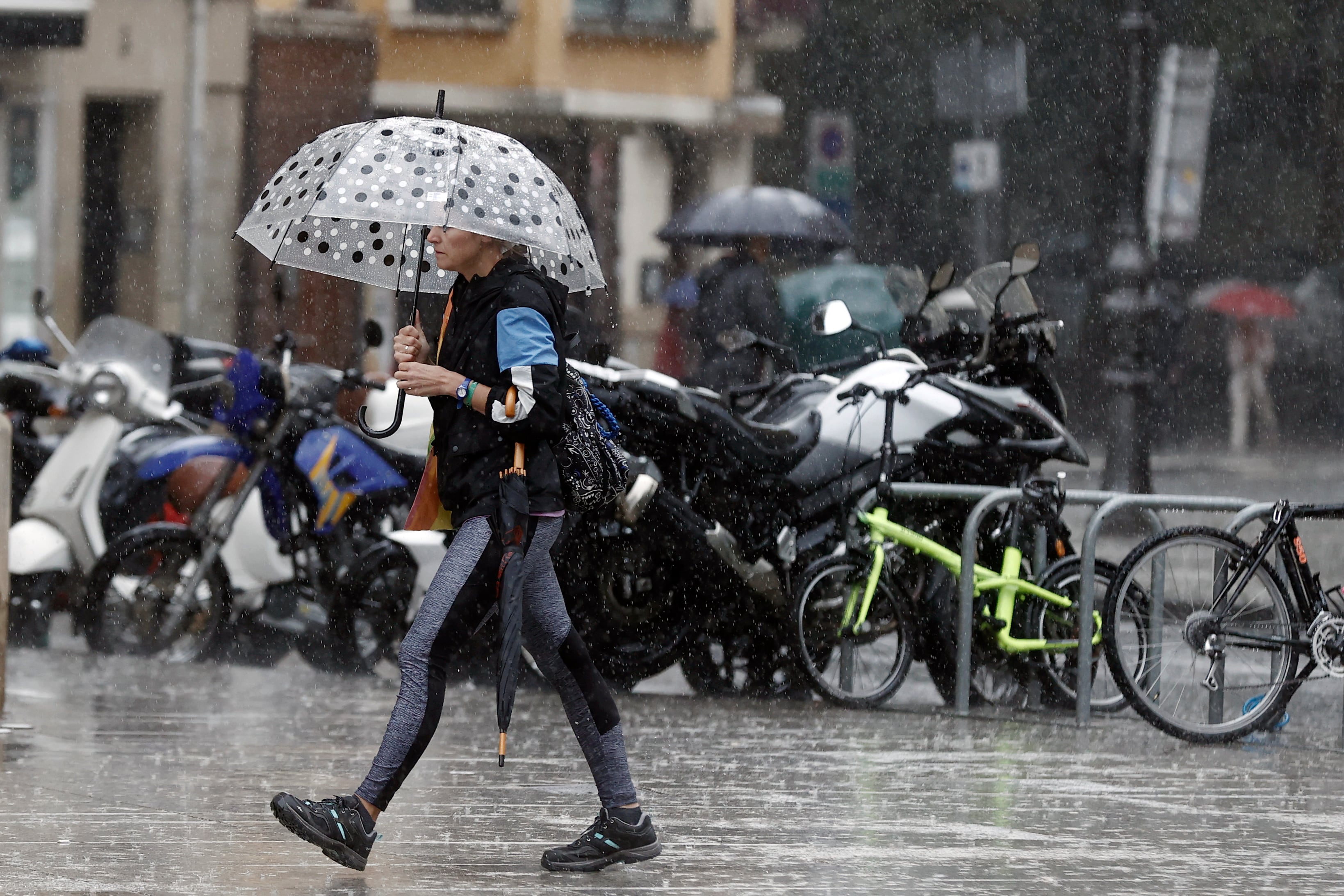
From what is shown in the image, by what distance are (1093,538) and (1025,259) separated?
4.48 feet

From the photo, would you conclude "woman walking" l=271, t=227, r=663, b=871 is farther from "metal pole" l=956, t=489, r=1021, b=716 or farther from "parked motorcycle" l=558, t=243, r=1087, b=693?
"metal pole" l=956, t=489, r=1021, b=716

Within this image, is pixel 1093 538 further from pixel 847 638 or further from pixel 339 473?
pixel 339 473

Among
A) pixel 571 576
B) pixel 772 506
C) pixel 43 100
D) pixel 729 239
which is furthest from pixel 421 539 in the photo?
pixel 43 100

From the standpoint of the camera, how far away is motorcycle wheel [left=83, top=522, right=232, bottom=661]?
10.3 meters

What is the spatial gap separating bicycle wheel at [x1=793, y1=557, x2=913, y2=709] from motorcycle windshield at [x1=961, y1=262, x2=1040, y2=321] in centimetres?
127

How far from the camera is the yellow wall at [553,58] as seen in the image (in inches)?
899

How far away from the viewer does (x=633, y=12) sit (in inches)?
996

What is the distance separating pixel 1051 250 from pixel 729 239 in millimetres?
18471

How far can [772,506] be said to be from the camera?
31.4 feet

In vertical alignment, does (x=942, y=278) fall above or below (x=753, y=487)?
above

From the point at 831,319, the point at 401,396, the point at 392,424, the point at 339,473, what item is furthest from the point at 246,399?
the point at 401,396

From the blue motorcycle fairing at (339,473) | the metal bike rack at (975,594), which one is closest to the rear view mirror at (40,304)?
the blue motorcycle fairing at (339,473)

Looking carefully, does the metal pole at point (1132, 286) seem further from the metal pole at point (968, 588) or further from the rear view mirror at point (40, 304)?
the rear view mirror at point (40, 304)

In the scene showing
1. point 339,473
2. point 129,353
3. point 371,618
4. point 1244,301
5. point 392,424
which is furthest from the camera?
point 1244,301
